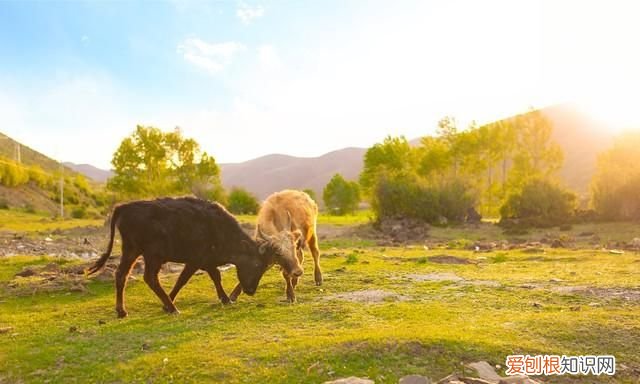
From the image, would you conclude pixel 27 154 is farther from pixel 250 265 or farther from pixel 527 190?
pixel 250 265

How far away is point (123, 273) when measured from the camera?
368 inches

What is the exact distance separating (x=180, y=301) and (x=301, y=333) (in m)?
4.05

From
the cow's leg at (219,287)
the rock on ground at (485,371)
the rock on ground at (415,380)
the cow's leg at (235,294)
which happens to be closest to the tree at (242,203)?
the cow's leg at (235,294)

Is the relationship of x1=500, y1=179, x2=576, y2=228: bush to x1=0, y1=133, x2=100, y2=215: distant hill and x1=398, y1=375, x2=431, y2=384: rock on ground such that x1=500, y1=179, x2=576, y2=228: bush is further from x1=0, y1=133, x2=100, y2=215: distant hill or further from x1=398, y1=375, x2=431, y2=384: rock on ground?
x1=0, y1=133, x2=100, y2=215: distant hill

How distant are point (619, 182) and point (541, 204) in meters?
5.15

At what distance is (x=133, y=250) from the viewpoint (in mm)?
9430

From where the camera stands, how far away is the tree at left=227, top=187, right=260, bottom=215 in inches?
2753

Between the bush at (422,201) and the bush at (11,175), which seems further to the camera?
the bush at (11,175)

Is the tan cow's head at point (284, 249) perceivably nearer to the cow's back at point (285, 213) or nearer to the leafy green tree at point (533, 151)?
the cow's back at point (285, 213)

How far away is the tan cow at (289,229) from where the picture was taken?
1012 cm

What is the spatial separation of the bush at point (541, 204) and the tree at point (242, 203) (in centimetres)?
4055

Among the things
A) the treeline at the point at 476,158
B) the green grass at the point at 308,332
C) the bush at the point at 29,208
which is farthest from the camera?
the bush at the point at 29,208

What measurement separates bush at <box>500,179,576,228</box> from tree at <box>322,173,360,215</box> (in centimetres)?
4047

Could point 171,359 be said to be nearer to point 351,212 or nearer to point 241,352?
point 241,352
